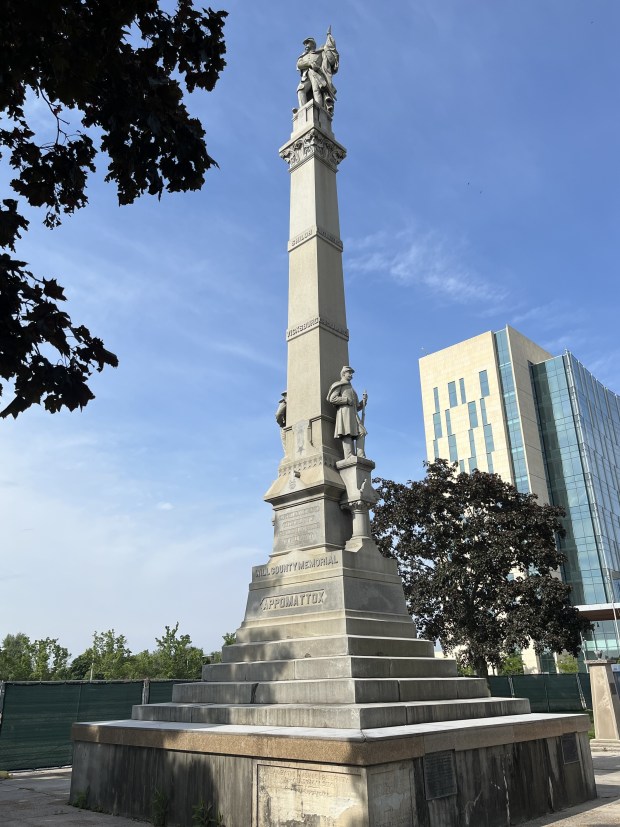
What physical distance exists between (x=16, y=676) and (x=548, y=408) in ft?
213

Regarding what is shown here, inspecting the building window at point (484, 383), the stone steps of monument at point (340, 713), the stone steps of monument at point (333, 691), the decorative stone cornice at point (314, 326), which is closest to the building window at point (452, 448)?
the building window at point (484, 383)

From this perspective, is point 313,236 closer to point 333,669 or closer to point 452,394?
point 333,669

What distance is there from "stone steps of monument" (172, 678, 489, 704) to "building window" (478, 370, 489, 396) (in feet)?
237

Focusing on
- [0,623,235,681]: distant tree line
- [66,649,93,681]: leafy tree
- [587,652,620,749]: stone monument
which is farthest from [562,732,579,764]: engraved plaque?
[66,649,93,681]: leafy tree

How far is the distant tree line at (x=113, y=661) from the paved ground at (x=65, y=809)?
92.8 feet

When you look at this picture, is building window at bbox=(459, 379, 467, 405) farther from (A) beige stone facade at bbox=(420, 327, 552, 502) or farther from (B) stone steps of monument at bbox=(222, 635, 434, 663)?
(B) stone steps of monument at bbox=(222, 635, 434, 663)

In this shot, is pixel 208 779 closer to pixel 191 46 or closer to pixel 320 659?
pixel 320 659

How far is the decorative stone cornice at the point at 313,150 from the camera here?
50.8 feet

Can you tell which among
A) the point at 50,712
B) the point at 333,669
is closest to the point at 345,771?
the point at 333,669

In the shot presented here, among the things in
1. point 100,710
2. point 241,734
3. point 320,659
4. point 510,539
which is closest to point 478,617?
point 510,539

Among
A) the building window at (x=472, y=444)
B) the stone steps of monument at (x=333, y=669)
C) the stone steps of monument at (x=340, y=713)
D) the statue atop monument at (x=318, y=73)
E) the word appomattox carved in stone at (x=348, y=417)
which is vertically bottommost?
the stone steps of monument at (x=340, y=713)

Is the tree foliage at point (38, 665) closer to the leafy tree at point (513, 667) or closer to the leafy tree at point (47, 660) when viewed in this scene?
the leafy tree at point (47, 660)

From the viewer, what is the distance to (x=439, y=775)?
303 inches

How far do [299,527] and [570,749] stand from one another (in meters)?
Answer: 5.66
